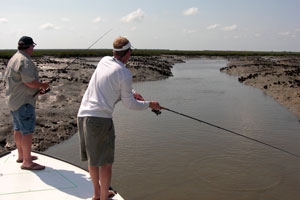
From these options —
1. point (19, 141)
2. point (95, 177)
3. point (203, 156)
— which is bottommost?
point (203, 156)

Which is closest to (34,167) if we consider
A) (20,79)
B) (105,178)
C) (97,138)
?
(20,79)

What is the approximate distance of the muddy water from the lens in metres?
6.16

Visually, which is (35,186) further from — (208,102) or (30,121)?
(208,102)

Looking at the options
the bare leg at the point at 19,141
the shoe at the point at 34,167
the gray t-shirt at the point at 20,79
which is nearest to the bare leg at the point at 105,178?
the shoe at the point at 34,167

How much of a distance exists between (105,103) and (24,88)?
1679mm

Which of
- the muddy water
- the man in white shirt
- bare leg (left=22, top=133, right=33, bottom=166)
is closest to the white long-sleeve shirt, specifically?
the man in white shirt

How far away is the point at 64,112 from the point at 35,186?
7.39m

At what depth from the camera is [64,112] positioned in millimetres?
11844

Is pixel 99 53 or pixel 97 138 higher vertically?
pixel 99 53

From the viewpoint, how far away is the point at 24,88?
4922 millimetres

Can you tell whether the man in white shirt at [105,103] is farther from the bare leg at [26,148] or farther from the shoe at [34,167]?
the shoe at [34,167]

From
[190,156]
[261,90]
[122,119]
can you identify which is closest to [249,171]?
[190,156]

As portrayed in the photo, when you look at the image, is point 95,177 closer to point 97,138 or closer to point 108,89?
point 97,138

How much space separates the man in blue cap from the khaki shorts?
129cm
